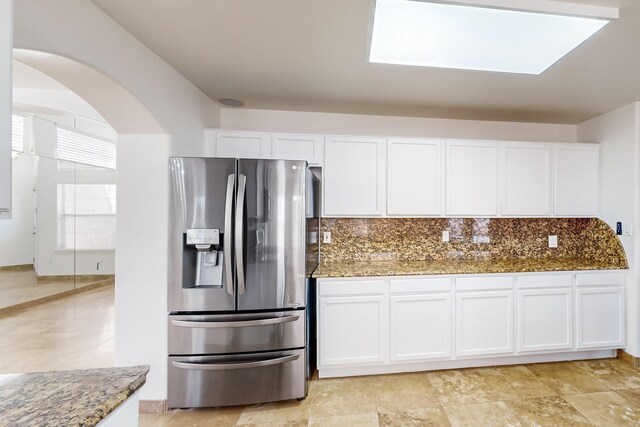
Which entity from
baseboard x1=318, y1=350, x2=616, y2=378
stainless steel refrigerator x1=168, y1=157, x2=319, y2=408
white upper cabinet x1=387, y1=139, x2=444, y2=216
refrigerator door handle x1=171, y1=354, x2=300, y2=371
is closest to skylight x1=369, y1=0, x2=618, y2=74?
white upper cabinet x1=387, y1=139, x2=444, y2=216

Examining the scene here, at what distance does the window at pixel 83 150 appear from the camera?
4828 millimetres

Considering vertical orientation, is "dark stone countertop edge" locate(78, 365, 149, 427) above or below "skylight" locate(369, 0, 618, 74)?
below

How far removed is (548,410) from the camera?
1.99m

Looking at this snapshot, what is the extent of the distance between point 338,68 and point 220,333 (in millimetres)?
2143

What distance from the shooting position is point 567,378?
2.38m

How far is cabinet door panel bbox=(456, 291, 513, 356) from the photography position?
245 cm

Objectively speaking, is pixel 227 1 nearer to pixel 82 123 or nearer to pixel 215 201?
pixel 215 201

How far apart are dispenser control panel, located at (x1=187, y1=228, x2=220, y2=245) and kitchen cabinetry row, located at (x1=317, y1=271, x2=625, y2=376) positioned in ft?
3.15

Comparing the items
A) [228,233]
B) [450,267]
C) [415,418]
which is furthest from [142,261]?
[450,267]

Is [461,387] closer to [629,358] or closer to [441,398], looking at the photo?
[441,398]

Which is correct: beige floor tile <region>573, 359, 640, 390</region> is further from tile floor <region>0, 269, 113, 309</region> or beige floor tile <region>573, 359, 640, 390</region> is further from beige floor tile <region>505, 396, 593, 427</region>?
tile floor <region>0, 269, 113, 309</region>

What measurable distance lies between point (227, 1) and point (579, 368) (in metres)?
4.04

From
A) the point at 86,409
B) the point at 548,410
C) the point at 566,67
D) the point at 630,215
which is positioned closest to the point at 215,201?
the point at 86,409

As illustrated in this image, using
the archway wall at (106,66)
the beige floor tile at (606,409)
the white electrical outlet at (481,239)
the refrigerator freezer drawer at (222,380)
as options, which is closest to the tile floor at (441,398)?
the beige floor tile at (606,409)
